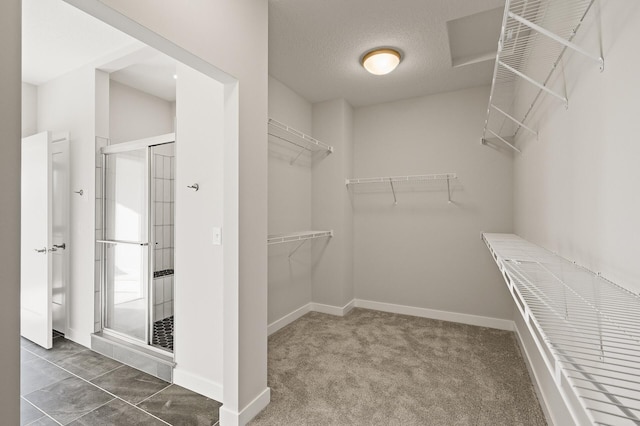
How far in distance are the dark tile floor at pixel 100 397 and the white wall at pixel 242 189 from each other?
357mm

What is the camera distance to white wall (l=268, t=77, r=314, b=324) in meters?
3.16

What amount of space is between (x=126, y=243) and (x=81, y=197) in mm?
778

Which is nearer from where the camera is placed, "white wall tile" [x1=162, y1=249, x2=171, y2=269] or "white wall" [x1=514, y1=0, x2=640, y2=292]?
"white wall" [x1=514, y1=0, x2=640, y2=292]

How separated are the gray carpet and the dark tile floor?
1.83ft

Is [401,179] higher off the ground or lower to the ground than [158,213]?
higher

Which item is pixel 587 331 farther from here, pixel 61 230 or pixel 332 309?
pixel 61 230

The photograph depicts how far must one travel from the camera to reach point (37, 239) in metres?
2.92

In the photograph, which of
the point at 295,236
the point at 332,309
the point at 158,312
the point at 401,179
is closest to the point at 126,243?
the point at 158,312

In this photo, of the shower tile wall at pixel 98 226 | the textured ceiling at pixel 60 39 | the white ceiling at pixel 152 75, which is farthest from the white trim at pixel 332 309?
the textured ceiling at pixel 60 39

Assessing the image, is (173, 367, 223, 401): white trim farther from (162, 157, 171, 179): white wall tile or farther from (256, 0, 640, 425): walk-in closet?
(162, 157, 171, 179): white wall tile

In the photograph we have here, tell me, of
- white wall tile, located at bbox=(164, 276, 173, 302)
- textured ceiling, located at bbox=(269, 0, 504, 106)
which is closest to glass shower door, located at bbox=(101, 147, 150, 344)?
white wall tile, located at bbox=(164, 276, 173, 302)

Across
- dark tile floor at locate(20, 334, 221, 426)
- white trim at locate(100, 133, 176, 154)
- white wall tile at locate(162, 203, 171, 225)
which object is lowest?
dark tile floor at locate(20, 334, 221, 426)

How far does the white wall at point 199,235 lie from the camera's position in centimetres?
203

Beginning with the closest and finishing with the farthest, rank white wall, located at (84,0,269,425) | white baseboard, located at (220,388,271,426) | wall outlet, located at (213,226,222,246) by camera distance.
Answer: white wall, located at (84,0,269,425) < white baseboard, located at (220,388,271,426) < wall outlet, located at (213,226,222,246)
